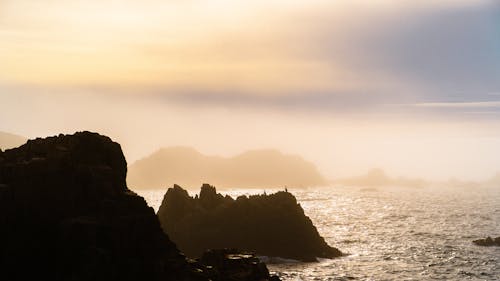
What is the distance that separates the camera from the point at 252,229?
111250 mm

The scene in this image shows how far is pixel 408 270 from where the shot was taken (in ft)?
319

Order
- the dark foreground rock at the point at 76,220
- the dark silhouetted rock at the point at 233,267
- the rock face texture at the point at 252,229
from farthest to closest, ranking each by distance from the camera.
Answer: the rock face texture at the point at 252,229, the dark silhouetted rock at the point at 233,267, the dark foreground rock at the point at 76,220

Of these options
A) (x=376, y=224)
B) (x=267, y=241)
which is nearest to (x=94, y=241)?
(x=267, y=241)

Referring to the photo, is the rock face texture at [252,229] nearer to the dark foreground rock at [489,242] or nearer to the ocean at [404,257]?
the ocean at [404,257]

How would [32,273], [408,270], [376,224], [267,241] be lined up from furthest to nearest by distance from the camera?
[376,224]
[267,241]
[408,270]
[32,273]

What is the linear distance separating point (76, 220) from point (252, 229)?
65.9 metres

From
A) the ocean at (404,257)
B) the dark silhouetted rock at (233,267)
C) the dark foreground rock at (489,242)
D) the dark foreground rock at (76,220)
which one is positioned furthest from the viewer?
the dark foreground rock at (489,242)

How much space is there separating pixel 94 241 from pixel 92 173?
24.5 feet

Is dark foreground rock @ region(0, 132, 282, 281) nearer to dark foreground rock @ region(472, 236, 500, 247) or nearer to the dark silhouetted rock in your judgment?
the dark silhouetted rock

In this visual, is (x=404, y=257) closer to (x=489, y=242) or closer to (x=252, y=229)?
(x=489, y=242)

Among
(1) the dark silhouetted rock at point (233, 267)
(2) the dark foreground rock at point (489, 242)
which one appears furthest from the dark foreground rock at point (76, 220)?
(2) the dark foreground rock at point (489, 242)

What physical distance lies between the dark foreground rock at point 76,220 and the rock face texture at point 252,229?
179 feet

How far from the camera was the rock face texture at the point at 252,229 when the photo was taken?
358 ft

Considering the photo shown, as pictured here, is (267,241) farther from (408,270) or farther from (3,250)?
(3,250)
